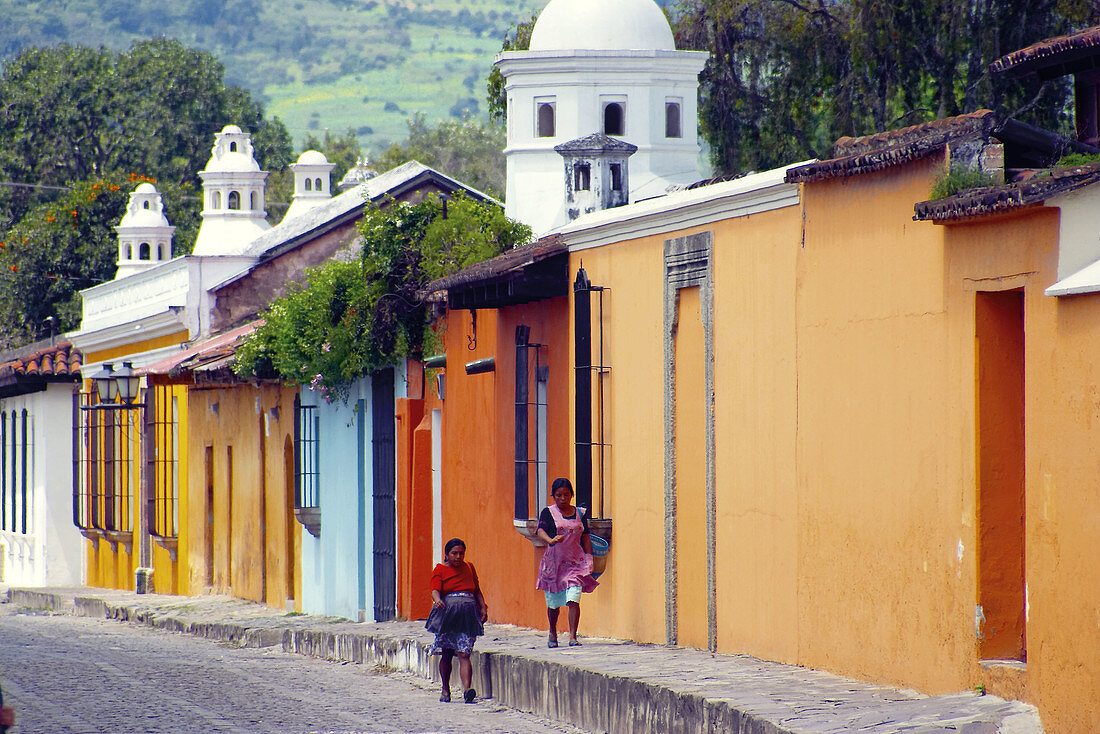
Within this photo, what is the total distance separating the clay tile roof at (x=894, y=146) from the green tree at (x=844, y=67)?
537 inches

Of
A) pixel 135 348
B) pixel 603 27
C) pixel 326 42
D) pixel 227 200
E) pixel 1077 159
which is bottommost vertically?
pixel 135 348

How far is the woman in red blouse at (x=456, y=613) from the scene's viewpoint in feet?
44.1

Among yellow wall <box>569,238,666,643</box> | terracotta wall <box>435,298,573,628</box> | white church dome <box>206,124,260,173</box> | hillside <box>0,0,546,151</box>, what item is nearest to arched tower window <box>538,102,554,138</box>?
terracotta wall <box>435,298,573,628</box>

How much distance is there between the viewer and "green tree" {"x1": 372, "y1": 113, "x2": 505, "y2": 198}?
6550 cm

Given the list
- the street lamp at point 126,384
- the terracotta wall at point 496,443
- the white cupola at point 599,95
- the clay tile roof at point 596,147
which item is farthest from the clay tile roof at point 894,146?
the street lamp at point 126,384

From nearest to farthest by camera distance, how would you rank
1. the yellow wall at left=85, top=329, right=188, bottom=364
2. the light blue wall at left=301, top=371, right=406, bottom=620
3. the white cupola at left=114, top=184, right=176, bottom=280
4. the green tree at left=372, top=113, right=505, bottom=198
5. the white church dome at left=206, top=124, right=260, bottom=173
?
1. the light blue wall at left=301, top=371, right=406, bottom=620
2. the yellow wall at left=85, top=329, right=188, bottom=364
3. the white church dome at left=206, top=124, right=260, bottom=173
4. the white cupola at left=114, top=184, right=176, bottom=280
5. the green tree at left=372, top=113, right=505, bottom=198

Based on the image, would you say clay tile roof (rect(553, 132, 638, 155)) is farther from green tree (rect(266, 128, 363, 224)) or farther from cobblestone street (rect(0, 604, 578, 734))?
green tree (rect(266, 128, 363, 224))

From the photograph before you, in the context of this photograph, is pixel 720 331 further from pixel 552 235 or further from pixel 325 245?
pixel 325 245

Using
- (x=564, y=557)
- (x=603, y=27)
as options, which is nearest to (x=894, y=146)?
(x=564, y=557)

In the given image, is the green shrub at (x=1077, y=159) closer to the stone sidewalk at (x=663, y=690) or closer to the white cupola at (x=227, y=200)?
the stone sidewalk at (x=663, y=690)

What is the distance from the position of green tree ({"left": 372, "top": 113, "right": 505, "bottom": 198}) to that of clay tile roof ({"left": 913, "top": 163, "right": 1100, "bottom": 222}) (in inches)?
2075

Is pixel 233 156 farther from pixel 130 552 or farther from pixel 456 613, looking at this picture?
pixel 456 613

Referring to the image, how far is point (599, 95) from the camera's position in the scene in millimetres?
26547

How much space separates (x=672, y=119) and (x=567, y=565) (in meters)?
14.4
